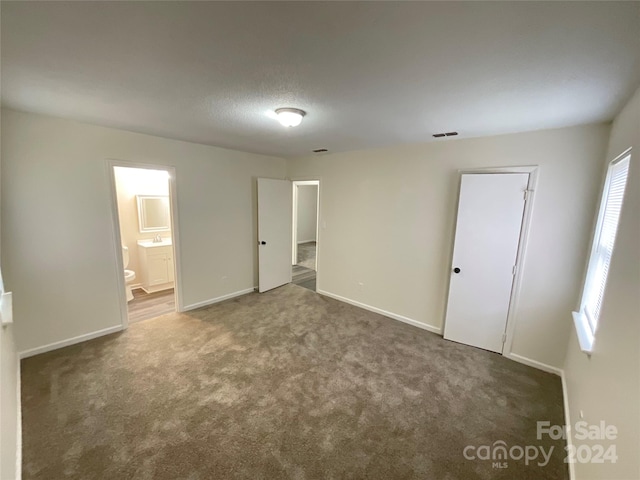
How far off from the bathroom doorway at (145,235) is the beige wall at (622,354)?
458 cm

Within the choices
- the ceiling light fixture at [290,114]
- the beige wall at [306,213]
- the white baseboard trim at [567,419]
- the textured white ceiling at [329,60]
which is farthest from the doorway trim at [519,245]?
the beige wall at [306,213]

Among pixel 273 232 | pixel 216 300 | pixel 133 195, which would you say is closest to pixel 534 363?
pixel 273 232

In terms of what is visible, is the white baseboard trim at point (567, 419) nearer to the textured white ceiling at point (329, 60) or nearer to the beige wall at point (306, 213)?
the textured white ceiling at point (329, 60)

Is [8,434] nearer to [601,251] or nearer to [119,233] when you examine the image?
[119,233]

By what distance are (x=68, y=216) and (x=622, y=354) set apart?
4.28m

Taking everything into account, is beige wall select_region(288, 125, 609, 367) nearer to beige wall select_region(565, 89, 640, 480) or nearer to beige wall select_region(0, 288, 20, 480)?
beige wall select_region(565, 89, 640, 480)

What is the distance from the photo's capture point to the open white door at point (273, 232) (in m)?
4.31

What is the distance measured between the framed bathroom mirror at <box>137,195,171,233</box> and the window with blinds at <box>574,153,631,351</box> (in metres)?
5.27

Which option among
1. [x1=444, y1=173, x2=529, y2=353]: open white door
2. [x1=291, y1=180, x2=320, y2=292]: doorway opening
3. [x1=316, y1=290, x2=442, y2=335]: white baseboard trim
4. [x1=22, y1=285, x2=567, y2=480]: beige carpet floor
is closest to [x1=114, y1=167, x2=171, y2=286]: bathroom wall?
[x1=22, y1=285, x2=567, y2=480]: beige carpet floor

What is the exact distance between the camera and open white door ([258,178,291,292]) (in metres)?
4.31

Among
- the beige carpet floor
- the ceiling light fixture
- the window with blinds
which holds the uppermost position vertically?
the ceiling light fixture

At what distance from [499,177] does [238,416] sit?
3245mm

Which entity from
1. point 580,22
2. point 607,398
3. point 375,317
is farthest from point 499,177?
point 375,317

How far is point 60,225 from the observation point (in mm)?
2578
